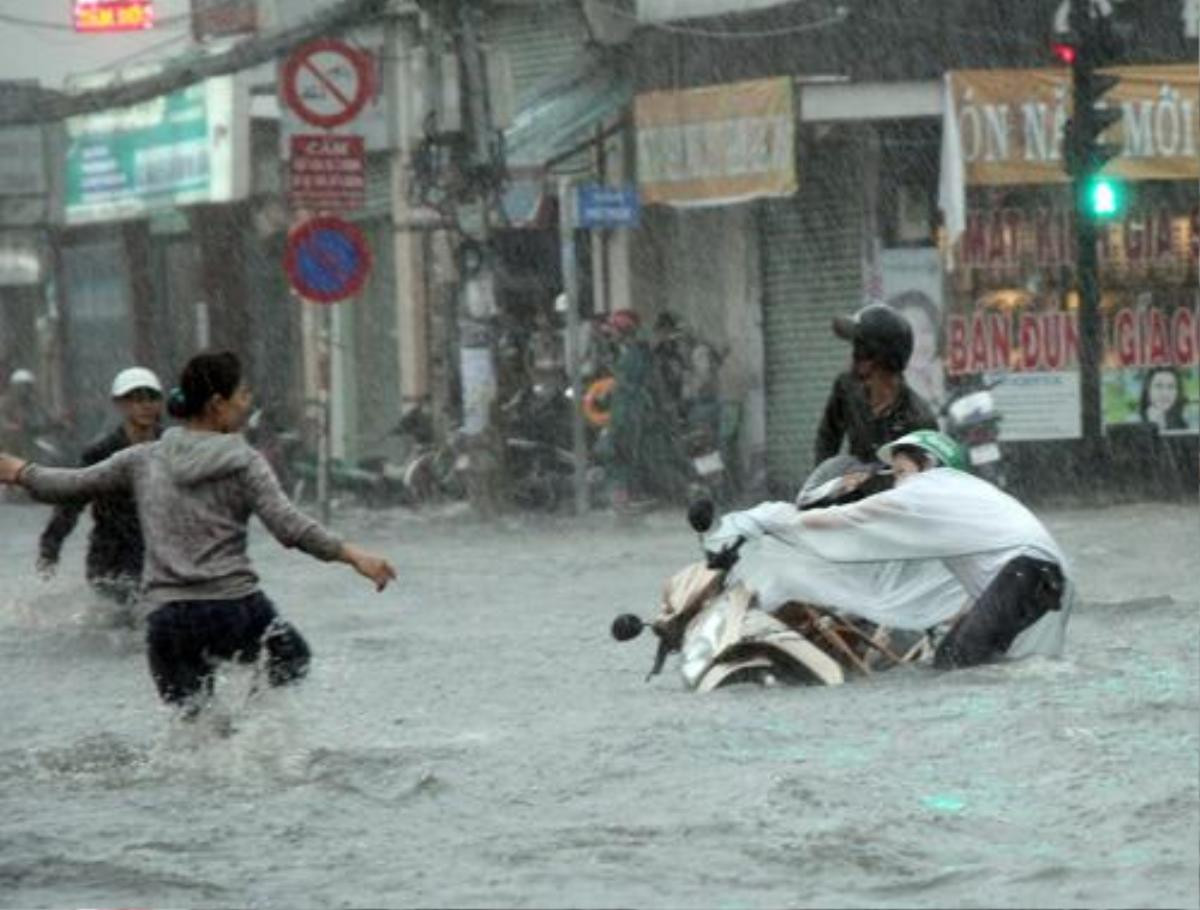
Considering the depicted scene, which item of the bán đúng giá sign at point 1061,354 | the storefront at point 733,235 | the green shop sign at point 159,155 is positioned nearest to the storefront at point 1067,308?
the bán đúng giá sign at point 1061,354

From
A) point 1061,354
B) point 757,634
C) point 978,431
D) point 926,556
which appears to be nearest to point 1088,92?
point 1061,354

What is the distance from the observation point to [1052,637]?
1237cm

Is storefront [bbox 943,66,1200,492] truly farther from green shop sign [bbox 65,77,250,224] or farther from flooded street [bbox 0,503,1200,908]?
green shop sign [bbox 65,77,250,224]

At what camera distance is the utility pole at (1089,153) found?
24.2 metres

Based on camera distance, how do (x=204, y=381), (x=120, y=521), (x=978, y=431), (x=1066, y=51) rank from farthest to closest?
(x=1066, y=51)
(x=978, y=431)
(x=120, y=521)
(x=204, y=381)

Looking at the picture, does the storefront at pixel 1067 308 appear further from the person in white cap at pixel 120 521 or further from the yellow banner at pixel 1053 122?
Answer: the person in white cap at pixel 120 521

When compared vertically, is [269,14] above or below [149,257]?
above

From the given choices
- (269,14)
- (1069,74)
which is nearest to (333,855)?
(1069,74)

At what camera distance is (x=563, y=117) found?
31031 mm

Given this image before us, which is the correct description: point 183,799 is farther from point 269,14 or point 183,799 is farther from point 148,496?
point 269,14

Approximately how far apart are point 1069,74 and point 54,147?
68.2 ft

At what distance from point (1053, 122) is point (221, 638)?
56.0ft

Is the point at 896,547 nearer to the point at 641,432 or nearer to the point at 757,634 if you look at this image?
the point at 757,634

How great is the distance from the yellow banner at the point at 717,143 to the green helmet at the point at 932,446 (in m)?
15.1
